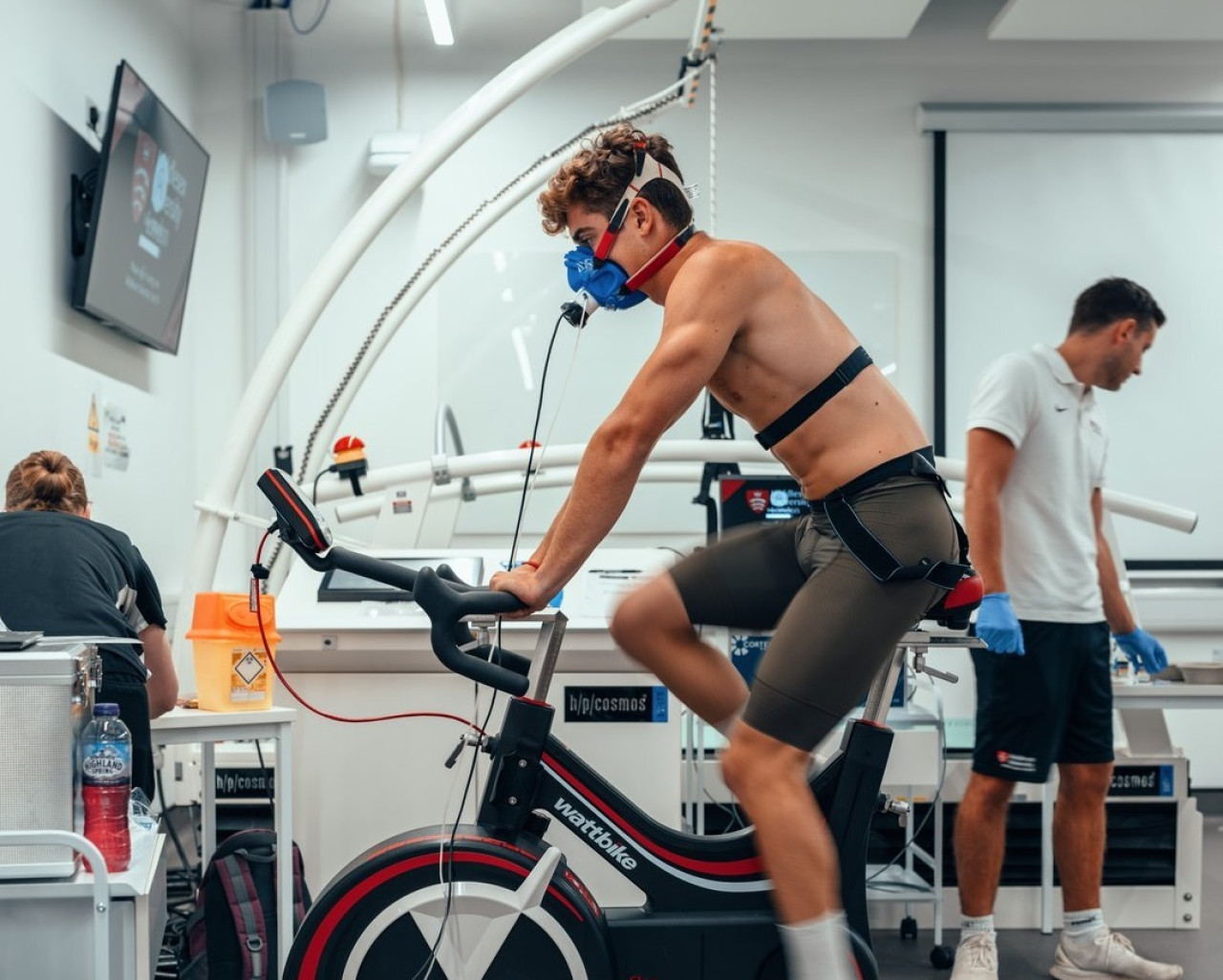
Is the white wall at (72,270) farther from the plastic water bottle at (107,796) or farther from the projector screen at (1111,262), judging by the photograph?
the projector screen at (1111,262)

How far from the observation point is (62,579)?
8.45ft

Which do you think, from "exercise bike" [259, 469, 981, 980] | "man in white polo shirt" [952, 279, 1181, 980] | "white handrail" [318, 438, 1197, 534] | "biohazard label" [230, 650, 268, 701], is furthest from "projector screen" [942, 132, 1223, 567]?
"exercise bike" [259, 469, 981, 980]

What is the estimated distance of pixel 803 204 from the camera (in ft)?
18.7

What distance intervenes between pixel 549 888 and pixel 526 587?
0.52 metres

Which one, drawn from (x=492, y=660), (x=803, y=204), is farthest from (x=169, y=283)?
(x=492, y=660)

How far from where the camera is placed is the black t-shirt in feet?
8.39

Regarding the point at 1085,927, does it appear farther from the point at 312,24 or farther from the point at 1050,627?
the point at 312,24

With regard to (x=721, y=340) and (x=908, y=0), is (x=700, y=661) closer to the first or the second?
(x=721, y=340)

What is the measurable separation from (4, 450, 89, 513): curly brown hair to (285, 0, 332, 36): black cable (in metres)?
3.45

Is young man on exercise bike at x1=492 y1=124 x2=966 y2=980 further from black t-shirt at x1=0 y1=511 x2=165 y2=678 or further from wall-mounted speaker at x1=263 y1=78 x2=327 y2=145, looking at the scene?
wall-mounted speaker at x1=263 y1=78 x2=327 y2=145

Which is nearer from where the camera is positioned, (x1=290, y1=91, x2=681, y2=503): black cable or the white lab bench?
the white lab bench

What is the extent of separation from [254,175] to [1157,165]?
3970 mm

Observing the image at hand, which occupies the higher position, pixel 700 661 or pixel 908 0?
pixel 908 0

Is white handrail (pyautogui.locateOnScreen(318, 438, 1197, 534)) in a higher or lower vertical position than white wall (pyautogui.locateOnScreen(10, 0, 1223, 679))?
lower
